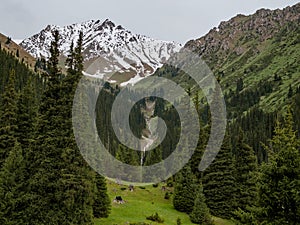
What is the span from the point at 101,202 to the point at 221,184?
62.9 feet

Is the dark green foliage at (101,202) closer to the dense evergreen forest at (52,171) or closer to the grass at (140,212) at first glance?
the grass at (140,212)

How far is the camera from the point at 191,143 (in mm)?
56188

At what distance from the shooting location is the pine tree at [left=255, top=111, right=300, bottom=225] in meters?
16.2

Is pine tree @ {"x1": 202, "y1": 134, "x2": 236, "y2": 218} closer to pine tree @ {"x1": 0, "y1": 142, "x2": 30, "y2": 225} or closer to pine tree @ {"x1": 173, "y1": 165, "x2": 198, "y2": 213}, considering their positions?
pine tree @ {"x1": 173, "y1": 165, "x2": 198, "y2": 213}

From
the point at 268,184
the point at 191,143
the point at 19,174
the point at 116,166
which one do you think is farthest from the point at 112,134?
the point at 268,184

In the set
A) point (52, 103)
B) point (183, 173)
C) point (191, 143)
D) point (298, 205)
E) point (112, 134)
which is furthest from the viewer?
point (112, 134)

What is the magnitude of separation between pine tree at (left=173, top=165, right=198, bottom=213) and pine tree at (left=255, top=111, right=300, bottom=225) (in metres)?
31.8

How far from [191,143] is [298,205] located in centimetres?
4013

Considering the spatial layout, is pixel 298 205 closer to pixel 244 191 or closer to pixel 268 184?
pixel 268 184

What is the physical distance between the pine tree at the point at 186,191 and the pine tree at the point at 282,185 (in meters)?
31.8

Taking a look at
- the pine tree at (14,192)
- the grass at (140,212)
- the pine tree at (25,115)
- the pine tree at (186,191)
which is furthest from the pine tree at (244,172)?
the pine tree at (14,192)

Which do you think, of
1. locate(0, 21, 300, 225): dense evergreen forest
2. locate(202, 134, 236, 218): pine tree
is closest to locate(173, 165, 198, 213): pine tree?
locate(0, 21, 300, 225): dense evergreen forest

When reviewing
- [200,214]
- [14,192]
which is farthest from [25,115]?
[200,214]

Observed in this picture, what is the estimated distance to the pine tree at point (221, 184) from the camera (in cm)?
4738
